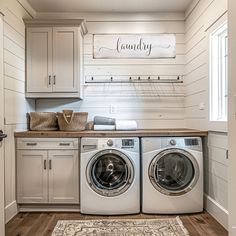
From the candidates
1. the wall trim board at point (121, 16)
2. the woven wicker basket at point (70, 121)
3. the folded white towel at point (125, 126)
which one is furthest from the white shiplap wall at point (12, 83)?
the folded white towel at point (125, 126)

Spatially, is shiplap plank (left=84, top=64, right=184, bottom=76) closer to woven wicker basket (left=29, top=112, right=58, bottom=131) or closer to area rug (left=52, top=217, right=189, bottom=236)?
woven wicker basket (left=29, top=112, right=58, bottom=131)

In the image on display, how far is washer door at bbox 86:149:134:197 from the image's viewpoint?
10.1 feet

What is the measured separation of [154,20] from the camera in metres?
4.00

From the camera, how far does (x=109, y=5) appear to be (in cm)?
372

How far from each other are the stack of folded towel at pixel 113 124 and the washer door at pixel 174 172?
0.60m

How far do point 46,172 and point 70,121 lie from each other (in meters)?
0.70

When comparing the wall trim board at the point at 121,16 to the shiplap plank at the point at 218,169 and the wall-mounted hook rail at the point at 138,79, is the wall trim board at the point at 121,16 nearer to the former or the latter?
the wall-mounted hook rail at the point at 138,79

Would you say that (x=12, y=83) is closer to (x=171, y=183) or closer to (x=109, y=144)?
(x=109, y=144)

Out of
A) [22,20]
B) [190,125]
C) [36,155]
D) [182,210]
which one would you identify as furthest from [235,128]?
[22,20]

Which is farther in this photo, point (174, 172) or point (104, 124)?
point (104, 124)

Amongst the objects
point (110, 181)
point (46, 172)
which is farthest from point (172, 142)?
point (46, 172)

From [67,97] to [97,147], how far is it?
38.5 inches

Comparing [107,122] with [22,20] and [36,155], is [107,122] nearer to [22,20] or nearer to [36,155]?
[36,155]

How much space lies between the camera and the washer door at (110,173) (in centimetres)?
307
